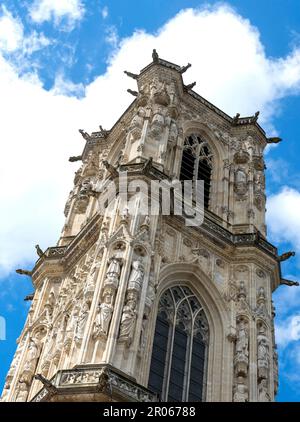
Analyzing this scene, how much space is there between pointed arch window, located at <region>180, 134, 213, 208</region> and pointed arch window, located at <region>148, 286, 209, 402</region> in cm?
587

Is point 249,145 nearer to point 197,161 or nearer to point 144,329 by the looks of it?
point 197,161

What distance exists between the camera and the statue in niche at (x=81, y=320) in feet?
68.2

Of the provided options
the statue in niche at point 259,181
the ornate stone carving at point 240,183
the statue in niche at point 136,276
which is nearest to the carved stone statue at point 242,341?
the statue in niche at point 136,276

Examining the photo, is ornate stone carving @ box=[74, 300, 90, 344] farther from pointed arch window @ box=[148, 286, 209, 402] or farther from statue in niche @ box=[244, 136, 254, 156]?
statue in niche @ box=[244, 136, 254, 156]

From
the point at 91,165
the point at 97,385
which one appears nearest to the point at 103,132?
the point at 91,165

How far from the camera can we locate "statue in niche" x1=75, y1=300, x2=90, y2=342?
819 inches

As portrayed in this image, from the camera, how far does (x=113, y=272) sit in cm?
2172

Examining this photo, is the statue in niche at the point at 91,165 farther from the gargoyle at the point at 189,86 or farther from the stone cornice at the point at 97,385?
the stone cornice at the point at 97,385

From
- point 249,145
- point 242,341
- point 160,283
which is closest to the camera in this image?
point 242,341

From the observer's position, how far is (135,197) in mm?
24578

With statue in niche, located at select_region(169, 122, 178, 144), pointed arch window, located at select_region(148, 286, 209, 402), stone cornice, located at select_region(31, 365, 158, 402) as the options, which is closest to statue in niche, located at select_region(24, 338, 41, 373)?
pointed arch window, located at select_region(148, 286, 209, 402)

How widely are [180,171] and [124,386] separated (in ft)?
40.3

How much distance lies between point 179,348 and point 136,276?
107 inches

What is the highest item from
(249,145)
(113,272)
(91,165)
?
(249,145)
